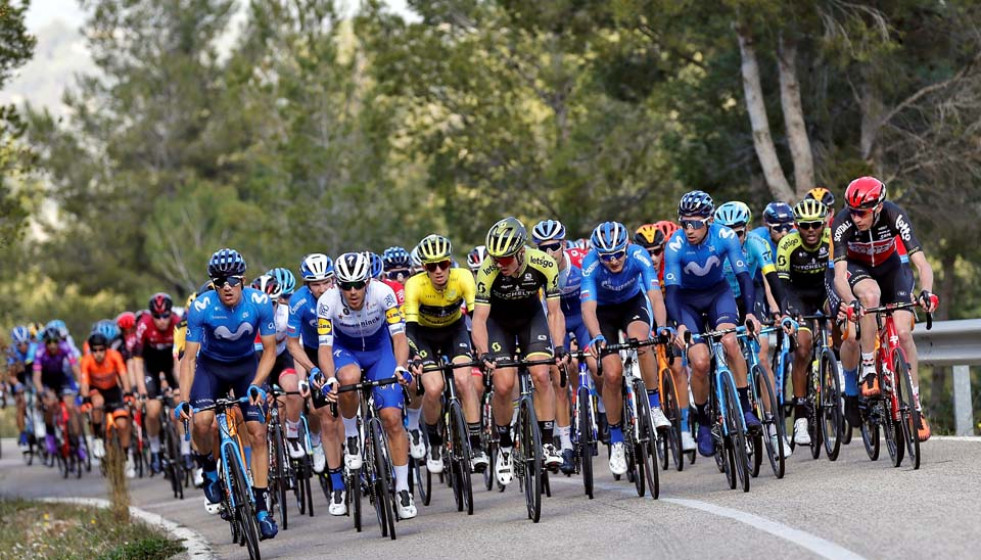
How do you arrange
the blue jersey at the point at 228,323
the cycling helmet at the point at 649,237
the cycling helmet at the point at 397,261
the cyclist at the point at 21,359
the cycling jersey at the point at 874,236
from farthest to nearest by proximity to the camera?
the cyclist at the point at 21,359, the cycling helmet at the point at 397,261, the cycling helmet at the point at 649,237, the blue jersey at the point at 228,323, the cycling jersey at the point at 874,236

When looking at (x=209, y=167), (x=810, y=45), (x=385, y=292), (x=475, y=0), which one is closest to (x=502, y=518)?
(x=385, y=292)

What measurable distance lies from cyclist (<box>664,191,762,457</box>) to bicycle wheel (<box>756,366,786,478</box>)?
481mm

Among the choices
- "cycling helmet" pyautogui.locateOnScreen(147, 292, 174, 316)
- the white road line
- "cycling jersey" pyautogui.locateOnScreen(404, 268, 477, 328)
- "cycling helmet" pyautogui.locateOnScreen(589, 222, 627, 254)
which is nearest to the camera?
the white road line

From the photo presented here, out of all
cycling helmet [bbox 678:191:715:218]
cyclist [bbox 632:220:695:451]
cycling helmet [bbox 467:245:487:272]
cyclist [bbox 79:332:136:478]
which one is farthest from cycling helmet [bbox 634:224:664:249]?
cyclist [bbox 79:332:136:478]

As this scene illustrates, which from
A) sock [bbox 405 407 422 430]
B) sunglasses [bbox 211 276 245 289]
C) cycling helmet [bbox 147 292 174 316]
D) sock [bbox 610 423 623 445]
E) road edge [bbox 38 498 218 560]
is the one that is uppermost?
sunglasses [bbox 211 276 245 289]

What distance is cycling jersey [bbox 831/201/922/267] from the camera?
12172mm

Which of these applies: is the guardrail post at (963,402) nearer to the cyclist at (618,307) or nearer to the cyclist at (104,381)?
the cyclist at (618,307)

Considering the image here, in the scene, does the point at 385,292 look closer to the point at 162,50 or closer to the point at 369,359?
the point at 369,359

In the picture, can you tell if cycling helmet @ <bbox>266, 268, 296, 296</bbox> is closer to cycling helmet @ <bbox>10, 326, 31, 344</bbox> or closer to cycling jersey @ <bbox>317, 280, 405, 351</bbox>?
cycling jersey @ <bbox>317, 280, 405, 351</bbox>

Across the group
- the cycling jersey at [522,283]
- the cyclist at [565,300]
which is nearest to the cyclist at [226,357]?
the cycling jersey at [522,283]

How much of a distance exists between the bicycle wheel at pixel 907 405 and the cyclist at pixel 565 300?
281 centimetres

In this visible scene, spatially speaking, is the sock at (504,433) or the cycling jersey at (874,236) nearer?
the cycling jersey at (874,236)

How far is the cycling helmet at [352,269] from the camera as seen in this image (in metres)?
12.3

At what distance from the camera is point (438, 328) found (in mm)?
13938
